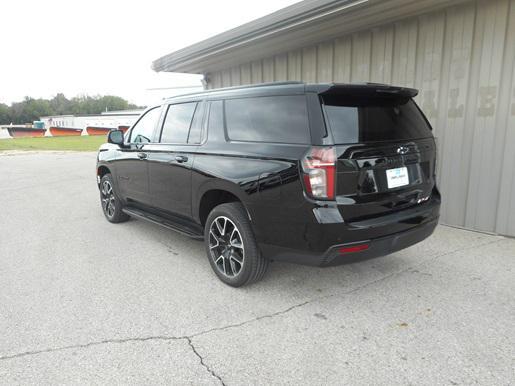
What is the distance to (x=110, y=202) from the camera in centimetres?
602

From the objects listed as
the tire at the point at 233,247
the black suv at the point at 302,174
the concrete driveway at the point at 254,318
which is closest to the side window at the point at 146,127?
the black suv at the point at 302,174

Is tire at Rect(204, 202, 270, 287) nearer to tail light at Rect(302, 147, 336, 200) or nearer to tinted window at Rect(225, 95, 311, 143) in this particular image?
tinted window at Rect(225, 95, 311, 143)

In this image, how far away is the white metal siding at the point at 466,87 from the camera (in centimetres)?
475

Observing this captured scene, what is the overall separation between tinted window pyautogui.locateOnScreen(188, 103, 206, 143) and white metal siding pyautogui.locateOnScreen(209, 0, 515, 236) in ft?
11.0

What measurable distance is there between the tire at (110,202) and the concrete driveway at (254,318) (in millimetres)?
961

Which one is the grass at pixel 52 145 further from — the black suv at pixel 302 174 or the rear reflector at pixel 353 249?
the rear reflector at pixel 353 249

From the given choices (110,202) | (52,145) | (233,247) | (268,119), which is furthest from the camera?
(52,145)

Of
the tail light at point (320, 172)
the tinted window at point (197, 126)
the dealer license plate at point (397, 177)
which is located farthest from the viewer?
the tinted window at point (197, 126)

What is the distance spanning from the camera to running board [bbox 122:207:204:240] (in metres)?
4.04

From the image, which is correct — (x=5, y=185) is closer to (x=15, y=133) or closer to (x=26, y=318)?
(x=26, y=318)

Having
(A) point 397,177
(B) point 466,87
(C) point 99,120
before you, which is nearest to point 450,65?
(B) point 466,87

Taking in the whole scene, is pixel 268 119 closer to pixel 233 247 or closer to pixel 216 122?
pixel 216 122

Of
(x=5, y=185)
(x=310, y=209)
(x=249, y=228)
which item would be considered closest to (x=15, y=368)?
(x=249, y=228)

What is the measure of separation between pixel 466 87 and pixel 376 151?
3028mm
